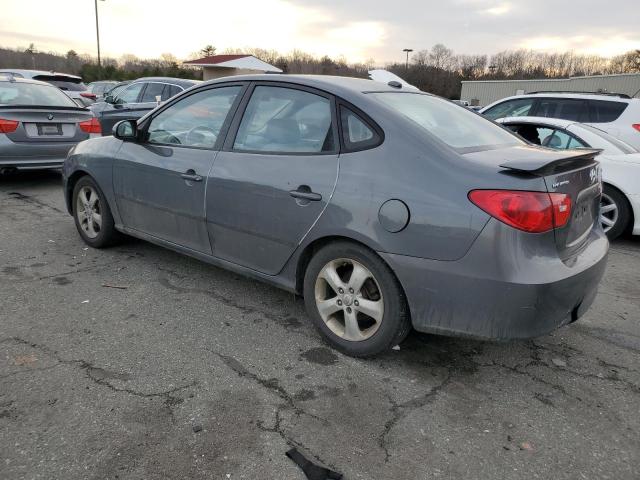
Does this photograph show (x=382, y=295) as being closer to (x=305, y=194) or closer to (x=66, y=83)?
(x=305, y=194)

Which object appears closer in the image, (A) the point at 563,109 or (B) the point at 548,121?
(B) the point at 548,121

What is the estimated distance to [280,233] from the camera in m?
3.12

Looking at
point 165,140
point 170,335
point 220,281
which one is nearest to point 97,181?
point 165,140

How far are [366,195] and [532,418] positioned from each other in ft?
4.62

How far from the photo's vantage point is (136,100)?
36.9 feet

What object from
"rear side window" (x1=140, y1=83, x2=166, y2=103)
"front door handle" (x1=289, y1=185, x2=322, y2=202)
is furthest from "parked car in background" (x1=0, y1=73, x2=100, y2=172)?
"front door handle" (x1=289, y1=185, x2=322, y2=202)

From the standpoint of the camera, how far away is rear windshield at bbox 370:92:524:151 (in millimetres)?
2898

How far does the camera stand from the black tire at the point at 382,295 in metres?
2.71

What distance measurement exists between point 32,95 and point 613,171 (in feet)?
26.5

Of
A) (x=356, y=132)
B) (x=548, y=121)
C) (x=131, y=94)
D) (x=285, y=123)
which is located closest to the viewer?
(x=356, y=132)

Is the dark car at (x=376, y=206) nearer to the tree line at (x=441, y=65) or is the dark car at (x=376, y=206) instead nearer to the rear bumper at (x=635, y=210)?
the rear bumper at (x=635, y=210)

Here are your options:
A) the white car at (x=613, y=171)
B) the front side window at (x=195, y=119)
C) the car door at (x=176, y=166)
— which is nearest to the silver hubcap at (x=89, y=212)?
the car door at (x=176, y=166)

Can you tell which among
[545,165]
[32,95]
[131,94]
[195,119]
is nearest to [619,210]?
[545,165]

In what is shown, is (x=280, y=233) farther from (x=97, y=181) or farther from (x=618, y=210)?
(x=618, y=210)
